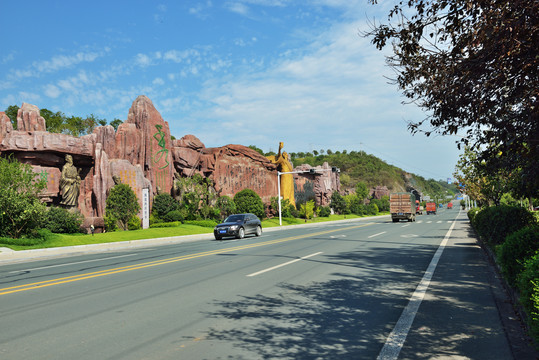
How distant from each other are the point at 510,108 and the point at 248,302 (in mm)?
5225

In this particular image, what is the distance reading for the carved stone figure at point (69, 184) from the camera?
2706 cm

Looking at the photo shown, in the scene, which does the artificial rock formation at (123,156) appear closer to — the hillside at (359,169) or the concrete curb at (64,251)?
the concrete curb at (64,251)

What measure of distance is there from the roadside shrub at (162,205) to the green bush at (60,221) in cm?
798

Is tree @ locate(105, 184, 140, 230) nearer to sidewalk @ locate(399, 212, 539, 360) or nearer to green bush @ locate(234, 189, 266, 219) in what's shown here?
green bush @ locate(234, 189, 266, 219)

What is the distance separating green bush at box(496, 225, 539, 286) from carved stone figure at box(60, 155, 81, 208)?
2700cm

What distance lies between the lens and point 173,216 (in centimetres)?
3203

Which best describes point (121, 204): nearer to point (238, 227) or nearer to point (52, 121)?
point (238, 227)

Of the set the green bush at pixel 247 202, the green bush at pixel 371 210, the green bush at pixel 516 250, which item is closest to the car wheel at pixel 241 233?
the green bush at pixel 247 202

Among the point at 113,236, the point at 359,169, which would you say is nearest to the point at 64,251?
the point at 113,236

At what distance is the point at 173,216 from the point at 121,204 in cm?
526

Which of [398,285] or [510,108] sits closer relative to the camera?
[510,108]

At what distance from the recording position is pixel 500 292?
726 centimetres

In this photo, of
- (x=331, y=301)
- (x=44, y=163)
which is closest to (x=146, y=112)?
(x=44, y=163)

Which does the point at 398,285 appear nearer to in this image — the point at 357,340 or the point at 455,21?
the point at 357,340
